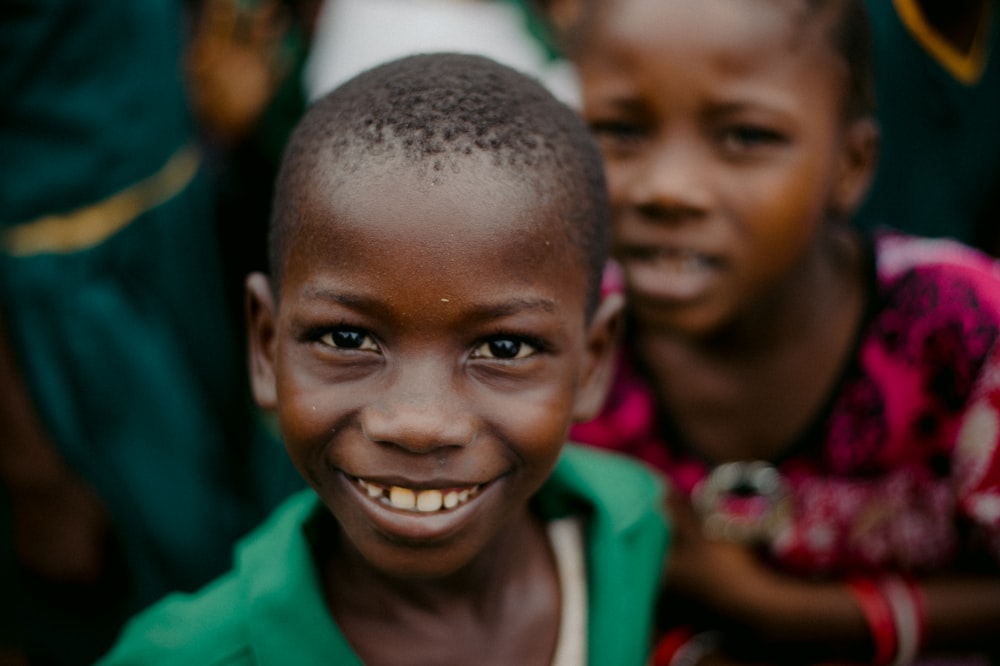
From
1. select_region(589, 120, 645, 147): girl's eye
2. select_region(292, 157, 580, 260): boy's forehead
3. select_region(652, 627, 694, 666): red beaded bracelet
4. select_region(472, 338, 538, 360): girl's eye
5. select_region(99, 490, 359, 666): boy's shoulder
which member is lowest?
select_region(652, 627, 694, 666): red beaded bracelet

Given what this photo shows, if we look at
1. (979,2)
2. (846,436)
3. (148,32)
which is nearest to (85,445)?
(148,32)

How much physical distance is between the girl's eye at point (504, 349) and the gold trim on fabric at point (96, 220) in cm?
116

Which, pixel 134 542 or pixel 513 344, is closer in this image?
pixel 513 344

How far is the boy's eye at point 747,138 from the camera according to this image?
1.43m

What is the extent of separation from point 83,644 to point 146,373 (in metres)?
0.57

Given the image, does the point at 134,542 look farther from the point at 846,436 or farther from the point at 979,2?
the point at 979,2

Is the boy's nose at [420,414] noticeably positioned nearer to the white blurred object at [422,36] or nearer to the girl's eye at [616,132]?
the girl's eye at [616,132]

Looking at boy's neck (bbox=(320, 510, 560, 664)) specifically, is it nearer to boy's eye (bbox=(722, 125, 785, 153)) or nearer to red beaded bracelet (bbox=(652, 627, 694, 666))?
red beaded bracelet (bbox=(652, 627, 694, 666))

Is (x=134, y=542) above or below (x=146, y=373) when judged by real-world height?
below

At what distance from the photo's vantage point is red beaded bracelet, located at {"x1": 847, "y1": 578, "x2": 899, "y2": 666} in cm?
157

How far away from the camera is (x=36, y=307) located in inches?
70.3

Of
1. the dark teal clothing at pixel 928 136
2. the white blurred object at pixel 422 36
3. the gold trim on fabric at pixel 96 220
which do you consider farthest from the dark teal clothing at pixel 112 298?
the dark teal clothing at pixel 928 136

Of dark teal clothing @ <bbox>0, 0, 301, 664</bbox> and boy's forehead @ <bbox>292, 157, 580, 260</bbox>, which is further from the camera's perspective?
dark teal clothing @ <bbox>0, 0, 301, 664</bbox>

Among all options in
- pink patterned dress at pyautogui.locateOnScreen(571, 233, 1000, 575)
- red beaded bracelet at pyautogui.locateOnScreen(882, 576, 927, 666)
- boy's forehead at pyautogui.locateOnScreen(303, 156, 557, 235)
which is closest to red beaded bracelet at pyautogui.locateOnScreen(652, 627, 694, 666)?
pink patterned dress at pyautogui.locateOnScreen(571, 233, 1000, 575)
